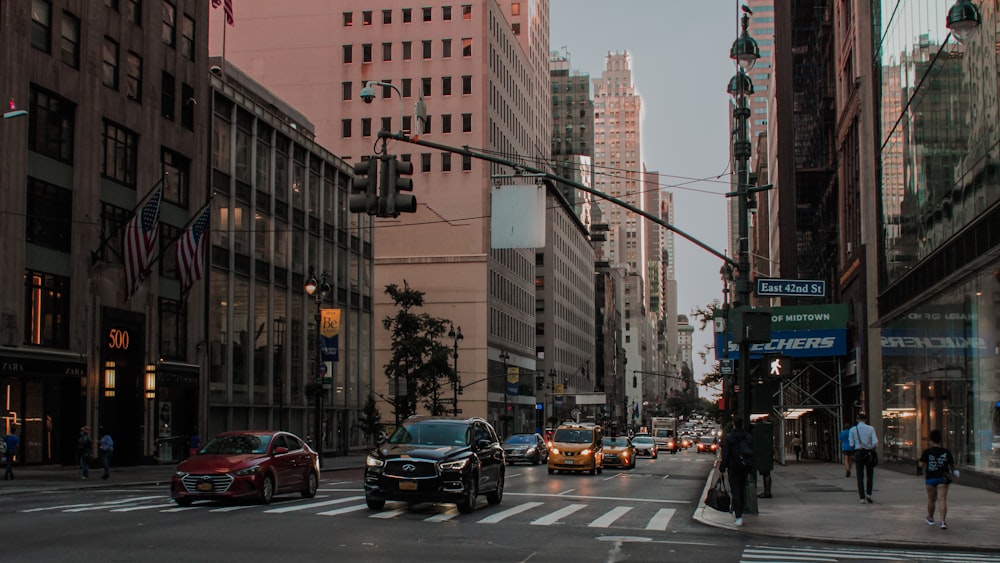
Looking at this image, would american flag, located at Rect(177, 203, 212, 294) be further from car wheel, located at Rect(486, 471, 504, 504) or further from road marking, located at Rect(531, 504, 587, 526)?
road marking, located at Rect(531, 504, 587, 526)

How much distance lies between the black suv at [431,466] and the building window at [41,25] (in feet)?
76.5

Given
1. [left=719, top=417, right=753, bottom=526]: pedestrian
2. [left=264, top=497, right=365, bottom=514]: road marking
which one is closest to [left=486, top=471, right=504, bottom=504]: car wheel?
[left=264, top=497, right=365, bottom=514]: road marking

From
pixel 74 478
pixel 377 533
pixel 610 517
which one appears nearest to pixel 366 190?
pixel 377 533

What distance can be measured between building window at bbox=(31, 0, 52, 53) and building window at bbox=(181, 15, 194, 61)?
9.12m

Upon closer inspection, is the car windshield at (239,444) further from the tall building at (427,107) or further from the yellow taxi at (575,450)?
the tall building at (427,107)

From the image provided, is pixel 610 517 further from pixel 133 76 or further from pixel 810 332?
pixel 133 76

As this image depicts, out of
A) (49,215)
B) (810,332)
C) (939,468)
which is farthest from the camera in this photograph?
(810,332)

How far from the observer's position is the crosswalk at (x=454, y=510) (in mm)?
18828

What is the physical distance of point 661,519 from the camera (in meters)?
20.2

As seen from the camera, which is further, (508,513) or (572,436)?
(572,436)

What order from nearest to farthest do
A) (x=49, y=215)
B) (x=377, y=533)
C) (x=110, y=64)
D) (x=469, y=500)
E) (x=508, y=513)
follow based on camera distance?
1. (x=377, y=533)
2. (x=469, y=500)
3. (x=508, y=513)
4. (x=49, y=215)
5. (x=110, y=64)

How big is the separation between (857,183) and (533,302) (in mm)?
75657

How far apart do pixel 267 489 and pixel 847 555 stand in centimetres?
1151

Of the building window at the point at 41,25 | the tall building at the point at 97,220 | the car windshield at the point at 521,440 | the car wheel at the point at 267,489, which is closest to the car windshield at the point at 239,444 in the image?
the car wheel at the point at 267,489
